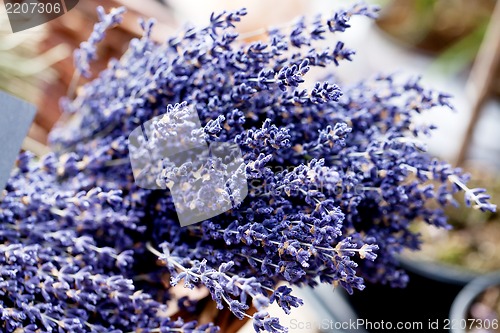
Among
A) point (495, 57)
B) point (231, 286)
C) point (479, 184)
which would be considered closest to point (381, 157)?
point (231, 286)

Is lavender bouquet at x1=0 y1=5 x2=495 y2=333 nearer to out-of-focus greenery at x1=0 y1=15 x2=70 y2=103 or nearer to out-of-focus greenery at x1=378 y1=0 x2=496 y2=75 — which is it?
out-of-focus greenery at x1=0 y1=15 x2=70 y2=103

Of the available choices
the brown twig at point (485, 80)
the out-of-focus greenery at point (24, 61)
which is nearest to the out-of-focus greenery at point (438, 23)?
the brown twig at point (485, 80)

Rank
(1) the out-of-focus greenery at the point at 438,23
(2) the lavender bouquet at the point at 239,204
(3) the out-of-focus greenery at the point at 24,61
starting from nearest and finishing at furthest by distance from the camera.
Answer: (2) the lavender bouquet at the point at 239,204
(3) the out-of-focus greenery at the point at 24,61
(1) the out-of-focus greenery at the point at 438,23

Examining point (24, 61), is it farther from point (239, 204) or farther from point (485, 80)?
point (485, 80)

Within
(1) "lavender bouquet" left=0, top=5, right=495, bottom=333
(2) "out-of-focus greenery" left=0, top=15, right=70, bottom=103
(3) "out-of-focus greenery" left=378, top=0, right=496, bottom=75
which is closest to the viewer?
(1) "lavender bouquet" left=0, top=5, right=495, bottom=333

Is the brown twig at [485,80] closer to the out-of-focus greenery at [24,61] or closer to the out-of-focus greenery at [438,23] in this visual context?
the out-of-focus greenery at [438,23]

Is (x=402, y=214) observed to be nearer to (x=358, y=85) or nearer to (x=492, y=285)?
(x=358, y=85)

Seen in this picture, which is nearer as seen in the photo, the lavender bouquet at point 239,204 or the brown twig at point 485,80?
the lavender bouquet at point 239,204

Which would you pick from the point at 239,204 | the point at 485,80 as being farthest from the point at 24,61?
the point at 485,80

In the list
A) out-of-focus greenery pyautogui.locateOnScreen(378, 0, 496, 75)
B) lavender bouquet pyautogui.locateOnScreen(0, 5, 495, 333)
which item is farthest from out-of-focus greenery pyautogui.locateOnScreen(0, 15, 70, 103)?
out-of-focus greenery pyautogui.locateOnScreen(378, 0, 496, 75)
